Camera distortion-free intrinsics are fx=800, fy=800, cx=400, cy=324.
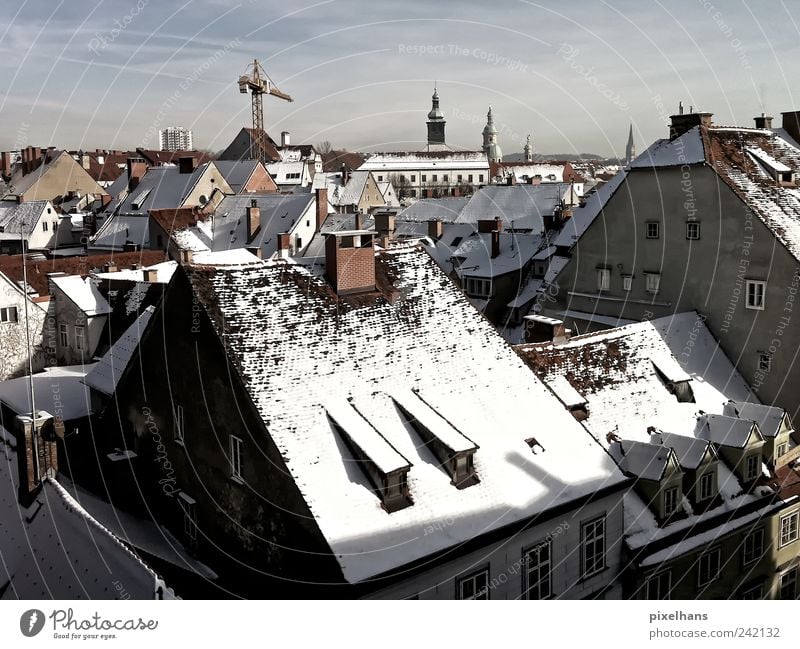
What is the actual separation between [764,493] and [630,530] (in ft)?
12.6

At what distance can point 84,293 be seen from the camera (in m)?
25.0

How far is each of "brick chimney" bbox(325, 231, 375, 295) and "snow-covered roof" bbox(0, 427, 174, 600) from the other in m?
5.52

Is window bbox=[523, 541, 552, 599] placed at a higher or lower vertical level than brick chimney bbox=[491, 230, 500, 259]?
lower

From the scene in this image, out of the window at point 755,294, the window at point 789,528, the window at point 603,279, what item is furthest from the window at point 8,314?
the window at point 789,528

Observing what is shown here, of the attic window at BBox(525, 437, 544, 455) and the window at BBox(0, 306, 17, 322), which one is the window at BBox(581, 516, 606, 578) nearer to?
the attic window at BBox(525, 437, 544, 455)

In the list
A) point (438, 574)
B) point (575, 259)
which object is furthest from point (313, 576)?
point (575, 259)

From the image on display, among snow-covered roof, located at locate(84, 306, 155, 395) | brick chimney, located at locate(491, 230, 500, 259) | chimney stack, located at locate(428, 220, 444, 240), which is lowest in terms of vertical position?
Answer: snow-covered roof, located at locate(84, 306, 155, 395)

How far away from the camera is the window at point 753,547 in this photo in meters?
16.0

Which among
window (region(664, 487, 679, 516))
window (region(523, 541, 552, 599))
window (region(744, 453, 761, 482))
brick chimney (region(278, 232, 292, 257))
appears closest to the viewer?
window (region(523, 541, 552, 599))

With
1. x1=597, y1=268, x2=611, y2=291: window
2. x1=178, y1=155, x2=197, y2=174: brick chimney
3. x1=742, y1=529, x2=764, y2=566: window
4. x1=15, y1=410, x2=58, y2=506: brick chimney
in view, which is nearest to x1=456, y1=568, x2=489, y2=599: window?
x1=742, y1=529, x2=764, y2=566: window

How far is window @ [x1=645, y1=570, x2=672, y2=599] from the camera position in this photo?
14500mm

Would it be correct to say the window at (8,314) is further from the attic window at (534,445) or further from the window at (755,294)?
the window at (755,294)

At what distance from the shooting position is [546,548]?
42.8 ft
